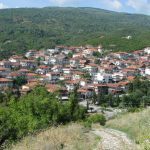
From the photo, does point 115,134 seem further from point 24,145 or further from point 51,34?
point 51,34

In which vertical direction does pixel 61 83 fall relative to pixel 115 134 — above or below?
below

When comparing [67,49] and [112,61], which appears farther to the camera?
[67,49]

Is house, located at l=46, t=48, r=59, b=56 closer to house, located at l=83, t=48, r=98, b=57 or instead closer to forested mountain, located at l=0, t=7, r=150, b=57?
forested mountain, located at l=0, t=7, r=150, b=57

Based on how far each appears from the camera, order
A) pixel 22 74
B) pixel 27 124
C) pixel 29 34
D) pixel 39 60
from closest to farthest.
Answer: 1. pixel 27 124
2. pixel 22 74
3. pixel 39 60
4. pixel 29 34

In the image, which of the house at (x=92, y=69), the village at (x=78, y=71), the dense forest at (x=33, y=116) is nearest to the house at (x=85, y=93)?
the village at (x=78, y=71)

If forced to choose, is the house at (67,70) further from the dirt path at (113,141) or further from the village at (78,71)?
the dirt path at (113,141)

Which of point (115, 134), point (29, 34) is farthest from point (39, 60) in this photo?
point (115, 134)

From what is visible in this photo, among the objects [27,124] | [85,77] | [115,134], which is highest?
[115,134]

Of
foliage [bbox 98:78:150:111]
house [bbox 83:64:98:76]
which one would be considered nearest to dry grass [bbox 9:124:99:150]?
foliage [bbox 98:78:150:111]
